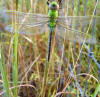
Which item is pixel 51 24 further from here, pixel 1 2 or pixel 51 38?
pixel 1 2

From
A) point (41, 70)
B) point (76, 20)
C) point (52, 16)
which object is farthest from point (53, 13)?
point (41, 70)

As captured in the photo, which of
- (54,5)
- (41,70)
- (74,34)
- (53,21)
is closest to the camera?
(54,5)

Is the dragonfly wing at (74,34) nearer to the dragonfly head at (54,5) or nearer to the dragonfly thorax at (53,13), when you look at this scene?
the dragonfly thorax at (53,13)

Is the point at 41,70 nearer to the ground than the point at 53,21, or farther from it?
nearer to the ground

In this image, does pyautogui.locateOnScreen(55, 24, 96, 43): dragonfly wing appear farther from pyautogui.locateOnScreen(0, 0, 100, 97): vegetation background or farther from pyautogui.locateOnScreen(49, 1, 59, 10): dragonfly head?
pyautogui.locateOnScreen(49, 1, 59, 10): dragonfly head

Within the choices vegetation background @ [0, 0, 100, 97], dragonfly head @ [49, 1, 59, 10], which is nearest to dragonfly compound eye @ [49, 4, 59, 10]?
dragonfly head @ [49, 1, 59, 10]

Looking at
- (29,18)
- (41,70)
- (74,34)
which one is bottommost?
(41,70)

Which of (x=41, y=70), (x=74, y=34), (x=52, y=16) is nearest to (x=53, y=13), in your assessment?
(x=52, y=16)

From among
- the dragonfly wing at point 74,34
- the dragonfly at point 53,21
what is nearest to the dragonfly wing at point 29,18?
the dragonfly at point 53,21

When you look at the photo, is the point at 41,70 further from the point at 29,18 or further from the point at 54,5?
the point at 54,5

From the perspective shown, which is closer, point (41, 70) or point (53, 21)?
point (53, 21)

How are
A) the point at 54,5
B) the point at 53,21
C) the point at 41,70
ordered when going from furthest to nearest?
1. the point at 41,70
2. the point at 53,21
3. the point at 54,5

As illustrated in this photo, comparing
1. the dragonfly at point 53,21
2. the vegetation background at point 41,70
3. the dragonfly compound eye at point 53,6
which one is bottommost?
the vegetation background at point 41,70
